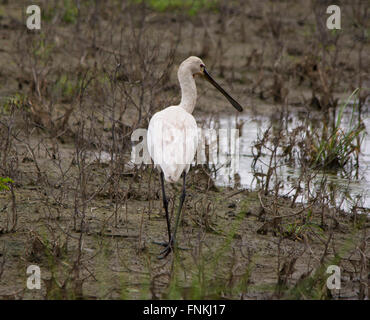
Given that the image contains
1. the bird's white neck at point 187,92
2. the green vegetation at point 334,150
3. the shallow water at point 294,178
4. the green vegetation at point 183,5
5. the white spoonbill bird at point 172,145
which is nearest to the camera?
the white spoonbill bird at point 172,145

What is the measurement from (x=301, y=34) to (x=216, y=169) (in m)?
5.94

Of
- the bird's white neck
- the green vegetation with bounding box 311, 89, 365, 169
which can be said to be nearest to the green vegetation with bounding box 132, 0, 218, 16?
the green vegetation with bounding box 311, 89, 365, 169

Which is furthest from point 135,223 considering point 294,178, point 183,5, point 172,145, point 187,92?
point 183,5

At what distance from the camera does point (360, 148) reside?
6934 millimetres

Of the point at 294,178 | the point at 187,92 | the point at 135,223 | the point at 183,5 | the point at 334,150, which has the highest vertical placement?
the point at 183,5

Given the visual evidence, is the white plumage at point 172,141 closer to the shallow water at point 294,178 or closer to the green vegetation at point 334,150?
the shallow water at point 294,178

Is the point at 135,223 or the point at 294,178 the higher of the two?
the point at 294,178

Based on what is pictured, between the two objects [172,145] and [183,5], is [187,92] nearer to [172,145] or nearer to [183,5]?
[172,145]

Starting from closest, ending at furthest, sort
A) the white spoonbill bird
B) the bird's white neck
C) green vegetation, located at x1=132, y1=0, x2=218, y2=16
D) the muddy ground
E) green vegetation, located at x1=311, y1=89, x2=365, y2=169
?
1. the muddy ground
2. the white spoonbill bird
3. the bird's white neck
4. green vegetation, located at x1=311, y1=89, x2=365, y2=169
5. green vegetation, located at x1=132, y1=0, x2=218, y2=16

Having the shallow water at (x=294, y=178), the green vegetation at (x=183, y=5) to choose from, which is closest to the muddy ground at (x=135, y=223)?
the shallow water at (x=294, y=178)

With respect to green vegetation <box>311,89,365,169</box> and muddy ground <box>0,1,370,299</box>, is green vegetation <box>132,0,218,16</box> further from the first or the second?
green vegetation <box>311,89,365,169</box>

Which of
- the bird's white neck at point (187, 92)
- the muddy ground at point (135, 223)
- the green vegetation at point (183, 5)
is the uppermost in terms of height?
the green vegetation at point (183, 5)

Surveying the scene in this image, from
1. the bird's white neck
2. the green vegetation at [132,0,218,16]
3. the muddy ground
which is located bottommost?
the muddy ground
